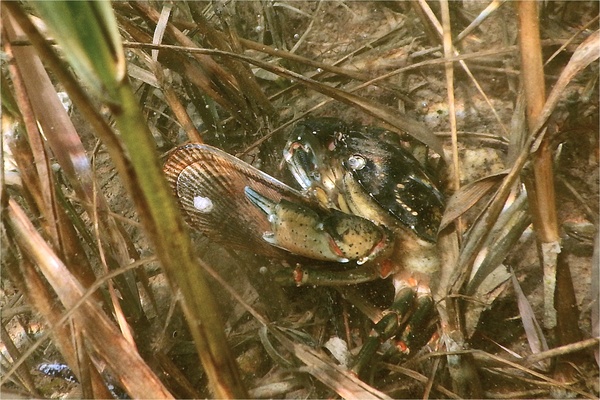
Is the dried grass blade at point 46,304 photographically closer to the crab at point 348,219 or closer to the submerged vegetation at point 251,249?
the submerged vegetation at point 251,249

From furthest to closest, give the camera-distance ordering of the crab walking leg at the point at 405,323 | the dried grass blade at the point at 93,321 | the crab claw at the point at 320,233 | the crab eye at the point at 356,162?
the crab eye at the point at 356,162, the crab claw at the point at 320,233, the crab walking leg at the point at 405,323, the dried grass blade at the point at 93,321

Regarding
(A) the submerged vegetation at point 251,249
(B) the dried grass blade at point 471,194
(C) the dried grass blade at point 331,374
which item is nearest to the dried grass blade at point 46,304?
(A) the submerged vegetation at point 251,249

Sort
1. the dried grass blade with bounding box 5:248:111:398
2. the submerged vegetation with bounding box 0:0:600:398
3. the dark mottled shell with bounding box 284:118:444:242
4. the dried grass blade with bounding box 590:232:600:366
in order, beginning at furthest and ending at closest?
the dark mottled shell with bounding box 284:118:444:242
the dried grass blade with bounding box 590:232:600:366
the dried grass blade with bounding box 5:248:111:398
the submerged vegetation with bounding box 0:0:600:398

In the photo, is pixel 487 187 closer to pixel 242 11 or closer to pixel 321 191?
pixel 321 191

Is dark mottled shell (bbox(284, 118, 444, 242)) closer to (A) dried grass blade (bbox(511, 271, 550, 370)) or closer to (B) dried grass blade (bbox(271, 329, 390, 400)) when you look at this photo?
(A) dried grass blade (bbox(511, 271, 550, 370))

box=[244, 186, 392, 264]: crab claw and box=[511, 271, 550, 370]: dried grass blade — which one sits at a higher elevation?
box=[244, 186, 392, 264]: crab claw

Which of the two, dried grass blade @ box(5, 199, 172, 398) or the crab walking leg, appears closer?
dried grass blade @ box(5, 199, 172, 398)

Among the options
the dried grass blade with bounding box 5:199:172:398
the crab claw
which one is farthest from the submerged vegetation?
the crab claw
